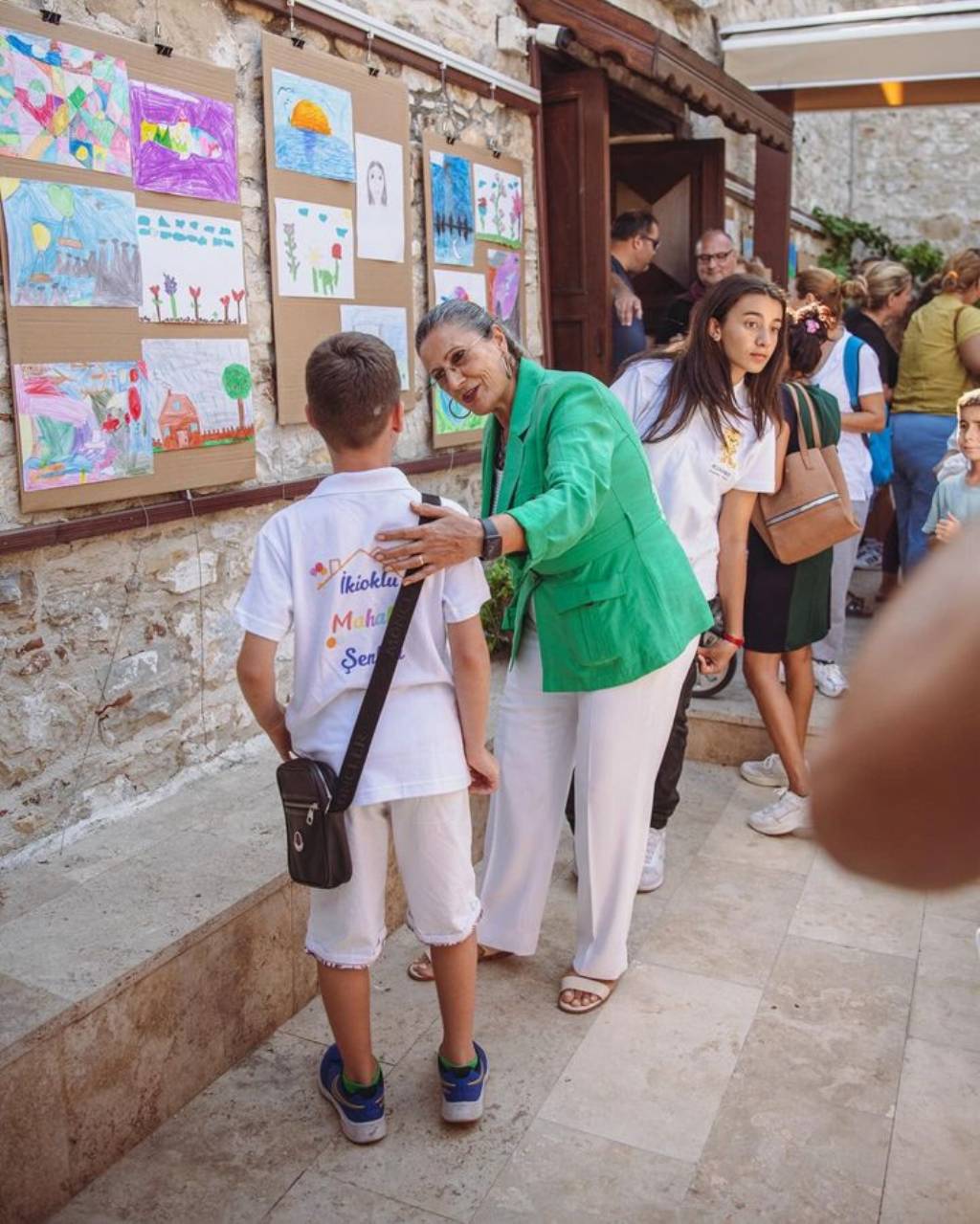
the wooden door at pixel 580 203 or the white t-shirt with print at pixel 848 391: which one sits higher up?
the wooden door at pixel 580 203

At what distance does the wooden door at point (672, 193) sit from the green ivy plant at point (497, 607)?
3.31 m

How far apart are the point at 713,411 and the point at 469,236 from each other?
2.20m

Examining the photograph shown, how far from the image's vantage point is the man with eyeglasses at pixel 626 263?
19.9 ft

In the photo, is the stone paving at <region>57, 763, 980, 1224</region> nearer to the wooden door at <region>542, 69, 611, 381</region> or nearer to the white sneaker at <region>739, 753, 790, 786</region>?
the white sneaker at <region>739, 753, 790, 786</region>

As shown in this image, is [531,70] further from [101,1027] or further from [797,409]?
[101,1027]

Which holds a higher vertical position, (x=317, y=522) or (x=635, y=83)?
(x=635, y=83)

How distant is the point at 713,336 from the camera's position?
3455 mm

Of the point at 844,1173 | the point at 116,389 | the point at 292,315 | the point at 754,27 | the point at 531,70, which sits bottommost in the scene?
the point at 844,1173

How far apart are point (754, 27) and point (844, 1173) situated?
7344mm

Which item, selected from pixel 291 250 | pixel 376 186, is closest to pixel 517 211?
pixel 376 186

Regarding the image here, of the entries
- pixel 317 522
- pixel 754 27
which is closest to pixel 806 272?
pixel 754 27

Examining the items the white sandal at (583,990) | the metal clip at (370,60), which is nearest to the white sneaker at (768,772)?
the white sandal at (583,990)

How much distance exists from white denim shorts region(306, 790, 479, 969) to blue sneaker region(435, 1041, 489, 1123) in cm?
36

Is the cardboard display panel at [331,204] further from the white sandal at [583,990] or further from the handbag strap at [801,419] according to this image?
the white sandal at [583,990]
